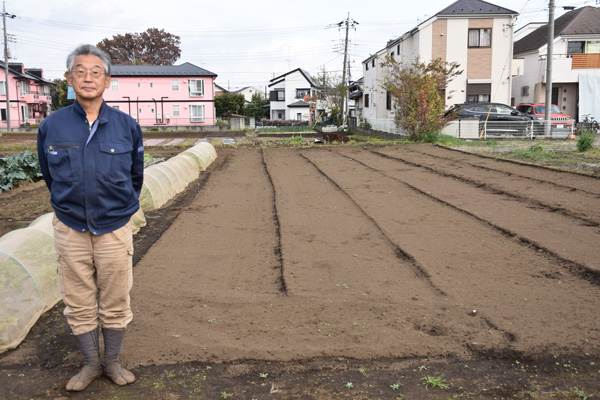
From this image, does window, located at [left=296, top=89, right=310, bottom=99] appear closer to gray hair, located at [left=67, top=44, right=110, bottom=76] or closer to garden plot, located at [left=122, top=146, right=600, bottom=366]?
garden plot, located at [left=122, top=146, right=600, bottom=366]

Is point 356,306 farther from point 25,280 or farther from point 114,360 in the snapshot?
point 25,280

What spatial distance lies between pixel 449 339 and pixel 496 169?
9748mm

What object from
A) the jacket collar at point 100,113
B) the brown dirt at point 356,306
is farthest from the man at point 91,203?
the brown dirt at point 356,306

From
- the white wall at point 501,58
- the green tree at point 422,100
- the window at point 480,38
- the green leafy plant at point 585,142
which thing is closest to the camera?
the green leafy plant at point 585,142

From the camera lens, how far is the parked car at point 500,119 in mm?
22030

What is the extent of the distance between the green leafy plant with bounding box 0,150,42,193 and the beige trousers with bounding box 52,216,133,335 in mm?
9938

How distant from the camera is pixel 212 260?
5.82 meters

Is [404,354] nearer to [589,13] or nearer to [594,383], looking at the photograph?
[594,383]

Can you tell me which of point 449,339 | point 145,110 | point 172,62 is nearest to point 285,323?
point 449,339

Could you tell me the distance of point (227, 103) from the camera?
59.5m

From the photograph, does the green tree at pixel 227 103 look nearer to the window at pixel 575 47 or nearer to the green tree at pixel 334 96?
the green tree at pixel 334 96

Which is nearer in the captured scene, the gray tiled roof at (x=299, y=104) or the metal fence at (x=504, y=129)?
the metal fence at (x=504, y=129)

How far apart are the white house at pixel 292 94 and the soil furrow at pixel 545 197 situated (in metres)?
49.2

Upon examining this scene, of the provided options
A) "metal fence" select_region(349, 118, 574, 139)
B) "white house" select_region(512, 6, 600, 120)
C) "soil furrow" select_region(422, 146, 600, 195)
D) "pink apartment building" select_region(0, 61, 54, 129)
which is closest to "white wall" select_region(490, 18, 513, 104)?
"white house" select_region(512, 6, 600, 120)
